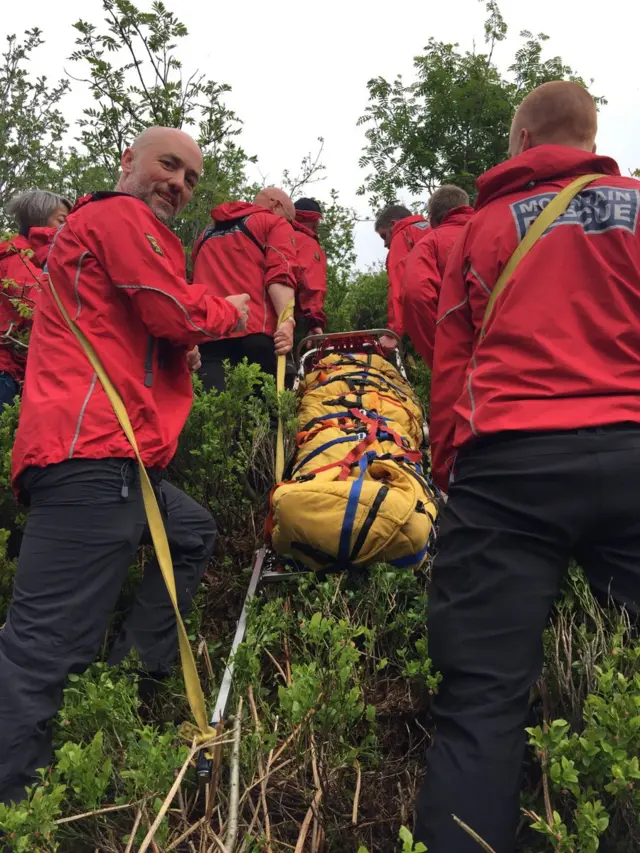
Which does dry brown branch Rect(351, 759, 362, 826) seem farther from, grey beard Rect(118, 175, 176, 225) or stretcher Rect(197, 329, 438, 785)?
grey beard Rect(118, 175, 176, 225)

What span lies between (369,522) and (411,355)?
3882mm

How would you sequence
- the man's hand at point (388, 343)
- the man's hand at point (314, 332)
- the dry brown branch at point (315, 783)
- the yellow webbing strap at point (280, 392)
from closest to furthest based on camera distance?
the dry brown branch at point (315, 783)
the yellow webbing strap at point (280, 392)
the man's hand at point (388, 343)
the man's hand at point (314, 332)

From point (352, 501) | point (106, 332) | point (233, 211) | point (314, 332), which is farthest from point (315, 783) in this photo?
point (314, 332)

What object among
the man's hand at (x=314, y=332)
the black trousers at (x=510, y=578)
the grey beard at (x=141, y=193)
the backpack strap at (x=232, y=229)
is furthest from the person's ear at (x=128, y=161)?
the man's hand at (x=314, y=332)

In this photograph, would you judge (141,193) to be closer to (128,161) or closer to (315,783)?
(128,161)

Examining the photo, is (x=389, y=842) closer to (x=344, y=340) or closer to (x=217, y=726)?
(x=217, y=726)

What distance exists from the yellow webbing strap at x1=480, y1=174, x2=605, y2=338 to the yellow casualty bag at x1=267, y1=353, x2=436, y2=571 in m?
1.08

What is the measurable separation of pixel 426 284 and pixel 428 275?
8 centimetres

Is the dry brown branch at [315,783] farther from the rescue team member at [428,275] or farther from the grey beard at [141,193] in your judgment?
the rescue team member at [428,275]

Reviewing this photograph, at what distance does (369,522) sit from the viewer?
9.70ft

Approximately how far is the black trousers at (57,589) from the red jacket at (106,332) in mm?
111

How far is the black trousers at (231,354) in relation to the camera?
186 inches

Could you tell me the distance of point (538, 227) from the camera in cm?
216

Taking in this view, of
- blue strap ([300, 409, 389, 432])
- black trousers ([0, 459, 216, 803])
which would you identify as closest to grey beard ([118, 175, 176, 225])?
black trousers ([0, 459, 216, 803])
